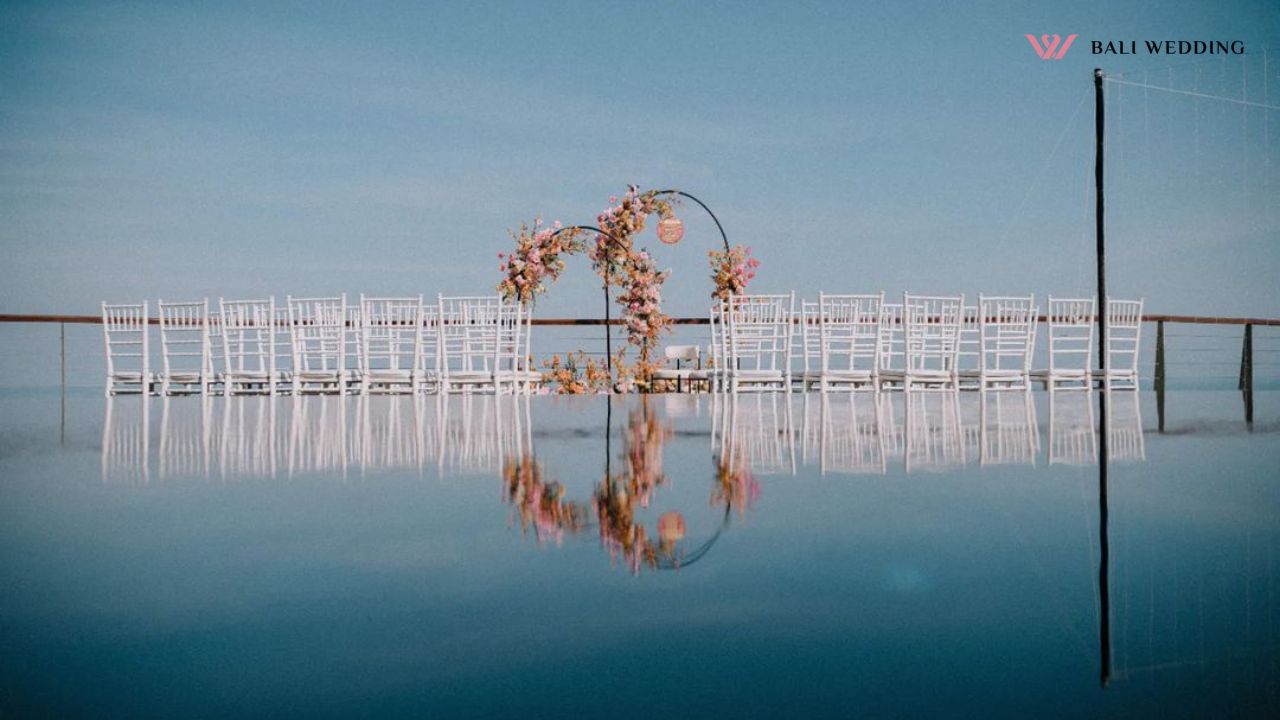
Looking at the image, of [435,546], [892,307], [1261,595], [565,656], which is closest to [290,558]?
[435,546]

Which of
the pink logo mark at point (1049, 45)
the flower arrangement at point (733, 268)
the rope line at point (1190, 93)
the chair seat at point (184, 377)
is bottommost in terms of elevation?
the chair seat at point (184, 377)

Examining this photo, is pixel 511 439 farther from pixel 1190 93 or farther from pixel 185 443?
pixel 1190 93

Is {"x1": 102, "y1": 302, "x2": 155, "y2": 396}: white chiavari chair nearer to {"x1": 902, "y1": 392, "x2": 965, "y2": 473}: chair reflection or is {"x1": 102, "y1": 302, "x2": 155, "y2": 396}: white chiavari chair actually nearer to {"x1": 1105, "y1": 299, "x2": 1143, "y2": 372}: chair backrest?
{"x1": 902, "y1": 392, "x2": 965, "y2": 473}: chair reflection

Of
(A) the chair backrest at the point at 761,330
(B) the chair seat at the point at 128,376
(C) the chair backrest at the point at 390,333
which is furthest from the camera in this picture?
(B) the chair seat at the point at 128,376

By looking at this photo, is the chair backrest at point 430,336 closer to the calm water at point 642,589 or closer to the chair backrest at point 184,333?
the chair backrest at point 184,333

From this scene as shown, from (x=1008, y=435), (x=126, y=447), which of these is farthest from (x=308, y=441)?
(x=1008, y=435)

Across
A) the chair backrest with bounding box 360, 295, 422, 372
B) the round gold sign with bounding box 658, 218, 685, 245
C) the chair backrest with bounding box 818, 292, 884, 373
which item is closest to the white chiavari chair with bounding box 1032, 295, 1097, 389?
the chair backrest with bounding box 818, 292, 884, 373

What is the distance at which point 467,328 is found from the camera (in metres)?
7.71

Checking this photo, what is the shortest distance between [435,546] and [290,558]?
0.20 meters

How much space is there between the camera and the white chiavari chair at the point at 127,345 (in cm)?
778

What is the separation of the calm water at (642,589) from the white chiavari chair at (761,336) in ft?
15.6

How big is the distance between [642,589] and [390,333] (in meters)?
7.04

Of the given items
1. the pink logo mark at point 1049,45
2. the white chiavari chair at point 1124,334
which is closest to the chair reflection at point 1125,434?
the white chiavari chair at point 1124,334

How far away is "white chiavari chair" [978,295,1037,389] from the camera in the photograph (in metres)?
7.51
